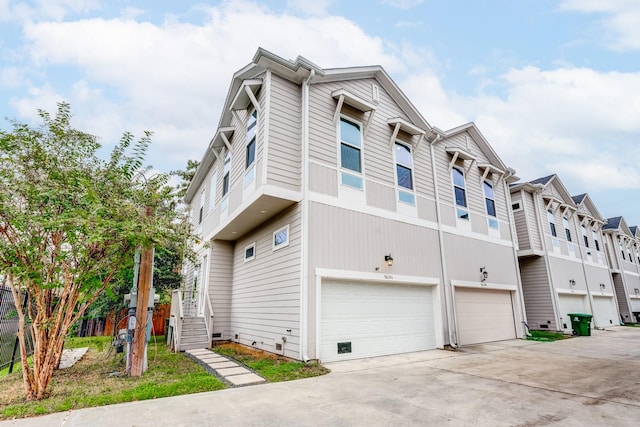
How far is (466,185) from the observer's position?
1161 cm

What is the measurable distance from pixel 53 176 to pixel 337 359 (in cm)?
615

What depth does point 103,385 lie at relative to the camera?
4809mm

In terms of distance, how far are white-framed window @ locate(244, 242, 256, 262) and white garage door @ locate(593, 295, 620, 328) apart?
58.8ft

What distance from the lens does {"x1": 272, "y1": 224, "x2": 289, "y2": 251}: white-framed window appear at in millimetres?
7547

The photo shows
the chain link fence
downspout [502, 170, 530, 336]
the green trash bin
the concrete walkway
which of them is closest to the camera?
the concrete walkway

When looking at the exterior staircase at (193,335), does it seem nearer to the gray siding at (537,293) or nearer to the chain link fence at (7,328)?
the chain link fence at (7,328)

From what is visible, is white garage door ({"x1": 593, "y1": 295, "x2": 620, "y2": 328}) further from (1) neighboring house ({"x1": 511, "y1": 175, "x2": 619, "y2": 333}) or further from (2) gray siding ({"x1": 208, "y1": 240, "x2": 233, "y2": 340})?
(2) gray siding ({"x1": 208, "y1": 240, "x2": 233, "y2": 340})

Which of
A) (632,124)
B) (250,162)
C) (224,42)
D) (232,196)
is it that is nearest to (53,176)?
(250,162)

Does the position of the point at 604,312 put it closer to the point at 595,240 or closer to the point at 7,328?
the point at 595,240

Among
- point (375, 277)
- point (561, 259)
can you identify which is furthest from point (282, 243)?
point (561, 259)

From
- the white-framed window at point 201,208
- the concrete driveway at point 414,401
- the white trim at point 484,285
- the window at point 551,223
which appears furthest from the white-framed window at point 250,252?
the window at point 551,223

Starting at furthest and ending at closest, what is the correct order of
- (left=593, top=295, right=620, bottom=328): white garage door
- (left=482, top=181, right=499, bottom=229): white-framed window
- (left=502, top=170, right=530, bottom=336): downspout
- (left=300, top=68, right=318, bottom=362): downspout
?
(left=593, top=295, right=620, bottom=328): white garage door < (left=482, top=181, right=499, bottom=229): white-framed window < (left=502, top=170, right=530, bottom=336): downspout < (left=300, top=68, right=318, bottom=362): downspout

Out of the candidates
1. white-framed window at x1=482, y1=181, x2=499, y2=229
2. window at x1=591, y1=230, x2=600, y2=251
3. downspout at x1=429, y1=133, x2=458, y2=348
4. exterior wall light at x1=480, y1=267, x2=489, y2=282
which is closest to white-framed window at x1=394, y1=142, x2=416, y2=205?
downspout at x1=429, y1=133, x2=458, y2=348

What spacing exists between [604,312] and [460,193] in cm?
1371
